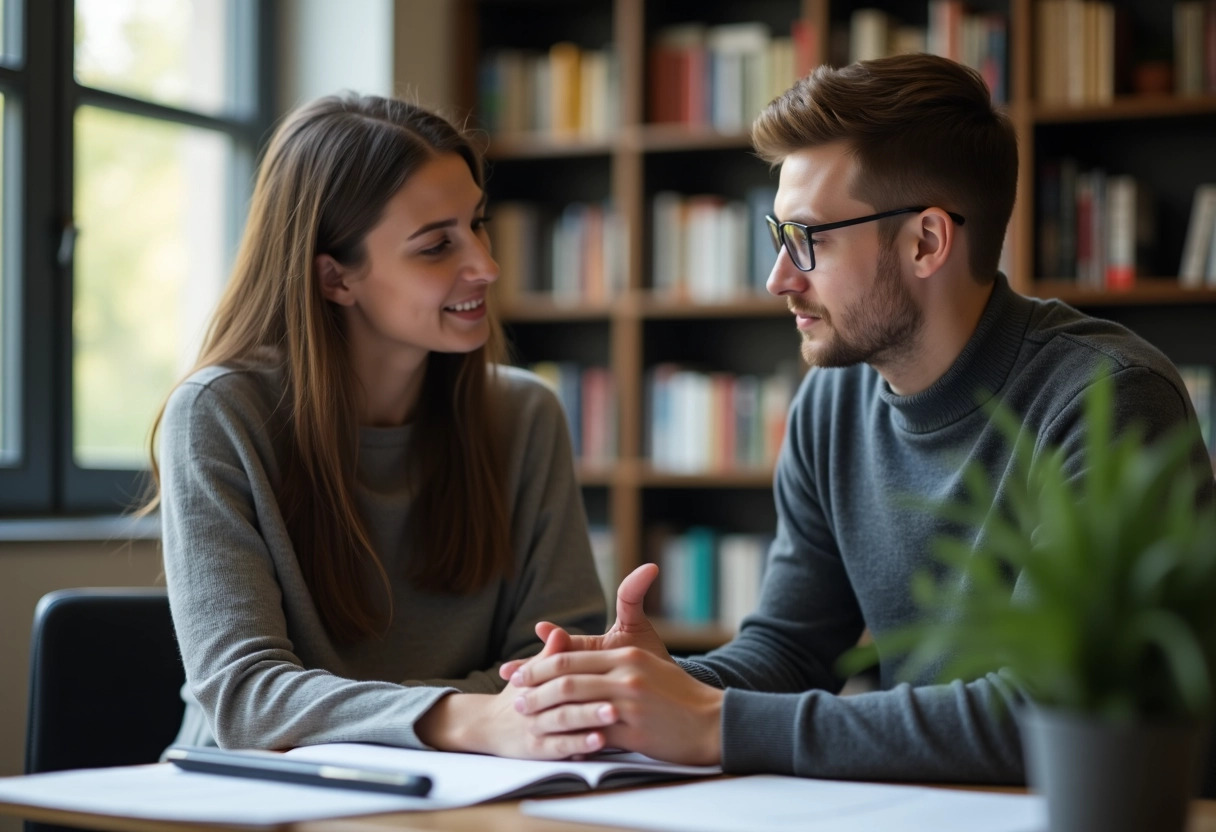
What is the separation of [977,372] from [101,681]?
3.70 feet

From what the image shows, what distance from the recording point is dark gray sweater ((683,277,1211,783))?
1.12 meters

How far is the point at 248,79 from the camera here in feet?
12.1

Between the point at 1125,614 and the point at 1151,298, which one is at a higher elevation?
the point at 1151,298

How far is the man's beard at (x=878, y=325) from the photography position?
1658mm

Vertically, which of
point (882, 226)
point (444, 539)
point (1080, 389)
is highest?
point (882, 226)

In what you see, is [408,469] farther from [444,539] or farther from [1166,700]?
[1166,700]

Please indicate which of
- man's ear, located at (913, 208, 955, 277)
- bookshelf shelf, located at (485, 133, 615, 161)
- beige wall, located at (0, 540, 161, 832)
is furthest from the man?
bookshelf shelf, located at (485, 133, 615, 161)

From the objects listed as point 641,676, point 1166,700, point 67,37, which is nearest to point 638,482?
point 67,37

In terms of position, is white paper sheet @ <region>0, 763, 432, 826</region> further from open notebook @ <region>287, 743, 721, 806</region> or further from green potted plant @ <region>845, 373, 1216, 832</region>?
green potted plant @ <region>845, 373, 1216, 832</region>

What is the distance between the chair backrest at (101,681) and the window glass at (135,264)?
4.73 feet

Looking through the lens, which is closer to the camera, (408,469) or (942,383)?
(942,383)

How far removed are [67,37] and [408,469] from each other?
69.7 inches

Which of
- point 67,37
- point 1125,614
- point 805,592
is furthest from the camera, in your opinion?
point 67,37

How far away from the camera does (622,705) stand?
1.17 meters
